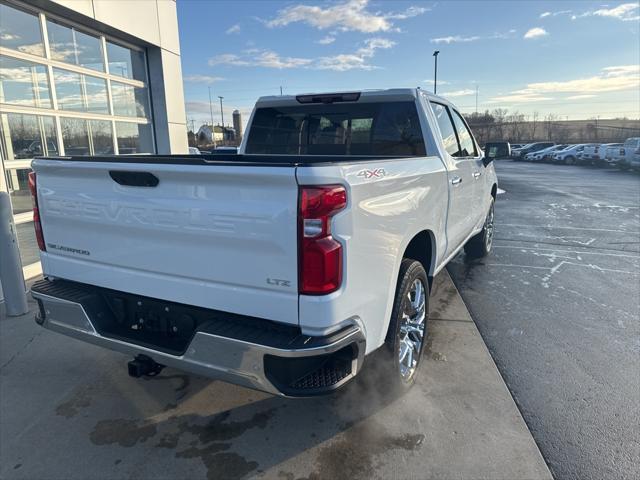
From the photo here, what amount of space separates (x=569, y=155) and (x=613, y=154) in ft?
21.7

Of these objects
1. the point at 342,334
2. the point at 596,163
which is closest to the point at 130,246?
the point at 342,334

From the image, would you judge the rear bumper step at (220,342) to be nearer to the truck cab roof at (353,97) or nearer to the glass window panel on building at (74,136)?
the truck cab roof at (353,97)

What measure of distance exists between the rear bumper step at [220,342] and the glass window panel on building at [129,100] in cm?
617

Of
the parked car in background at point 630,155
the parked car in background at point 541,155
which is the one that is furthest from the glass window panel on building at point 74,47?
the parked car in background at point 541,155

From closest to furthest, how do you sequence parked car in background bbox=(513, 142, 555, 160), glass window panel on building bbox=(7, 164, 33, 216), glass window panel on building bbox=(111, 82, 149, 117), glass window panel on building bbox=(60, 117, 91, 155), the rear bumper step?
the rear bumper step
glass window panel on building bbox=(7, 164, 33, 216)
glass window panel on building bbox=(60, 117, 91, 155)
glass window panel on building bbox=(111, 82, 149, 117)
parked car in background bbox=(513, 142, 555, 160)

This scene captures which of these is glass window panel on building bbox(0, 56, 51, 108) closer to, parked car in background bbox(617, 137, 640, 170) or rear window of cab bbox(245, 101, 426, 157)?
rear window of cab bbox(245, 101, 426, 157)

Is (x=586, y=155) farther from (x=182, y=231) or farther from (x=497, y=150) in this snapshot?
(x=182, y=231)

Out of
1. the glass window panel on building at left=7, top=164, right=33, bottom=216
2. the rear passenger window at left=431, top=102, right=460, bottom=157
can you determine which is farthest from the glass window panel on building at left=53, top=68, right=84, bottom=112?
the rear passenger window at left=431, top=102, right=460, bottom=157

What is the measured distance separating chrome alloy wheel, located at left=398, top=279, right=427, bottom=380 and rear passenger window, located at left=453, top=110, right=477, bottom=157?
1994 millimetres

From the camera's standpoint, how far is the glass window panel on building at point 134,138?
8039 mm

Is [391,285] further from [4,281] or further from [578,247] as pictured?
[578,247]

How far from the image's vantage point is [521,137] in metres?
60.2

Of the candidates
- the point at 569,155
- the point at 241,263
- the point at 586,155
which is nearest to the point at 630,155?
the point at 586,155

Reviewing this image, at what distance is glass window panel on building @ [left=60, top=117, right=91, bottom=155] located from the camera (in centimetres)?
659
